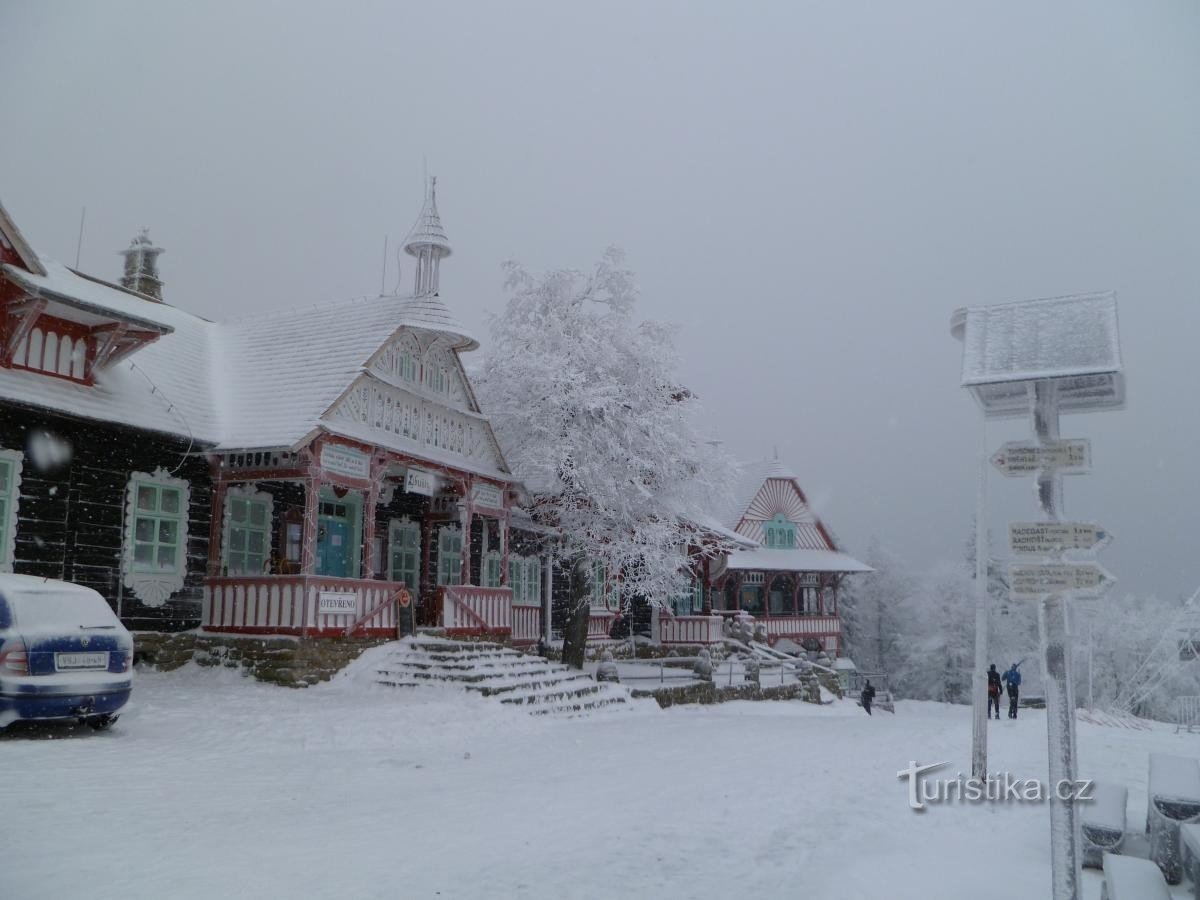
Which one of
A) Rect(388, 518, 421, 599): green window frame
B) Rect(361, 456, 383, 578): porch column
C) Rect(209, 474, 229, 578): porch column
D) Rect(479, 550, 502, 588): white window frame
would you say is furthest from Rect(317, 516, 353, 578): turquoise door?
Rect(479, 550, 502, 588): white window frame

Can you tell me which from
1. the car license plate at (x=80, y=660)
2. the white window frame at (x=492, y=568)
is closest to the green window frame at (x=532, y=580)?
the white window frame at (x=492, y=568)

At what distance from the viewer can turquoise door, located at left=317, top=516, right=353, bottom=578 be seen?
1992 centimetres

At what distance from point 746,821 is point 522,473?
48.4ft

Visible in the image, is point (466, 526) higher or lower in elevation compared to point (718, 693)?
higher

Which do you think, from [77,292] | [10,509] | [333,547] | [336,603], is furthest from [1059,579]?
[333,547]

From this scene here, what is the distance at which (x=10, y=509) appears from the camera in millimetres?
14500

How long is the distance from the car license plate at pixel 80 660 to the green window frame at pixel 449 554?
1264 cm

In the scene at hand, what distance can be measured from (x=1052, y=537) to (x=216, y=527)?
49.9 feet

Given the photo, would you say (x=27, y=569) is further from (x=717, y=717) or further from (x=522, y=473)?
(x=717, y=717)

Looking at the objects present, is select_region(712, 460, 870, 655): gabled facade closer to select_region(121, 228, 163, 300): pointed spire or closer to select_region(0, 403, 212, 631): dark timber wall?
select_region(121, 228, 163, 300): pointed spire

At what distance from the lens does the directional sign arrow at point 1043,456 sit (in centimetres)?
639

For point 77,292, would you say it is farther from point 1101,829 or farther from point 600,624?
point 600,624

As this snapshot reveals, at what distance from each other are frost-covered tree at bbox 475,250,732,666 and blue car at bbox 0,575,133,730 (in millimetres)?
10943

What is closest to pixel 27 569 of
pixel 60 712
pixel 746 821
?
pixel 60 712
